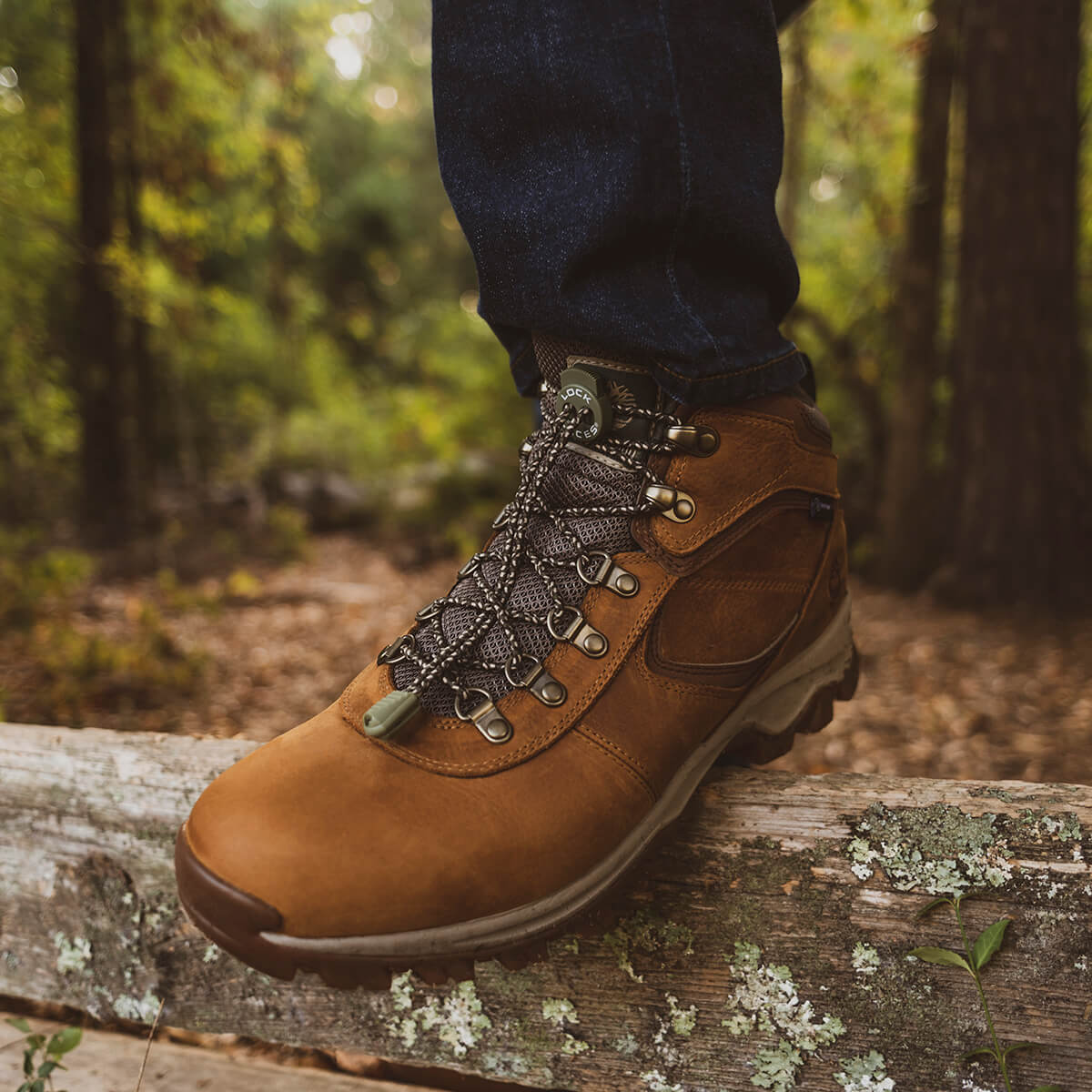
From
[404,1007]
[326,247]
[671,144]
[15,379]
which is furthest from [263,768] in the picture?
[326,247]

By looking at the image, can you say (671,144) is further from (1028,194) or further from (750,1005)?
(1028,194)

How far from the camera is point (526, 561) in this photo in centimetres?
97

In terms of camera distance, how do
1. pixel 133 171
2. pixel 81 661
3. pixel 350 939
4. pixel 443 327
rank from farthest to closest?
pixel 443 327
pixel 133 171
pixel 81 661
pixel 350 939

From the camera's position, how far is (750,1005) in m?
0.96

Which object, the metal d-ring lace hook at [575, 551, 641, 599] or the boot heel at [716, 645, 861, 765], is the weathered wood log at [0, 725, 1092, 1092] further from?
the metal d-ring lace hook at [575, 551, 641, 599]

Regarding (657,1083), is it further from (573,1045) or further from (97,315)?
(97,315)

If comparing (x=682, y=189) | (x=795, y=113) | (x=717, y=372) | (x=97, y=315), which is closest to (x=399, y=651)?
(x=717, y=372)

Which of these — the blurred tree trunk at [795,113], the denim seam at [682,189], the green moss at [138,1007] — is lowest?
the green moss at [138,1007]

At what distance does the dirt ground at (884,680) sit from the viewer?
2982 millimetres

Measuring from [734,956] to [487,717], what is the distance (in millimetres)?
409

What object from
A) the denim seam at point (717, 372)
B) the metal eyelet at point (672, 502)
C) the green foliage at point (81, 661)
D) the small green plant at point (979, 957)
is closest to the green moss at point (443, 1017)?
the small green plant at point (979, 957)

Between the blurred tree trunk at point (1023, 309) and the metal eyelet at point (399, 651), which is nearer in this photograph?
the metal eyelet at point (399, 651)

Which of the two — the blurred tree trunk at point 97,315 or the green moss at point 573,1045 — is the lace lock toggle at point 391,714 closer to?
the green moss at point 573,1045

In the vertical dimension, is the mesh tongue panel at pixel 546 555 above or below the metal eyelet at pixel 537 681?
above
